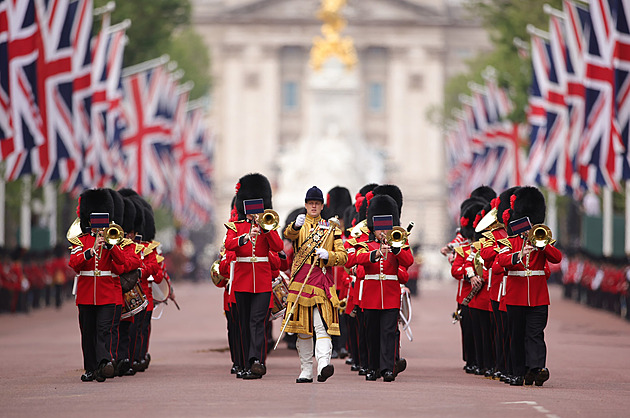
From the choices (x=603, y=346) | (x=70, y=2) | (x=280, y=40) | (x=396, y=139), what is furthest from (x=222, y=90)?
(x=603, y=346)

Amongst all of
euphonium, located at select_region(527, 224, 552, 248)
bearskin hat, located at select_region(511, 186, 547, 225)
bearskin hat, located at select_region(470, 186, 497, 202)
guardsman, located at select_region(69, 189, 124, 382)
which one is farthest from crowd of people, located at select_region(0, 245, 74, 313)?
euphonium, located at select_region(527, 224, 552, 248)

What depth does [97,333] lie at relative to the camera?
55.1 feet

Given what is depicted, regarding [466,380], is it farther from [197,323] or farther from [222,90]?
[222,90]

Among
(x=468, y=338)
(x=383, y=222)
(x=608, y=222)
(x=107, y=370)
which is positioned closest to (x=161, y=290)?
(x=107, y=370)

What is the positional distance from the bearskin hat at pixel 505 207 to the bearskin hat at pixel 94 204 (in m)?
4.23

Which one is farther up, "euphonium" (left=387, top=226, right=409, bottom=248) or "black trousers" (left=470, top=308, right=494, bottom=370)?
"euphonium" (left=387, top=226, right=409, bottom=248)

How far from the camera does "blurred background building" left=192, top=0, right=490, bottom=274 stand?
406 ft

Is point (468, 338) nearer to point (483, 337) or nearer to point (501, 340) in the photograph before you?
point (483, 337)

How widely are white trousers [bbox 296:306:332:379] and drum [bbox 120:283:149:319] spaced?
7.04ft

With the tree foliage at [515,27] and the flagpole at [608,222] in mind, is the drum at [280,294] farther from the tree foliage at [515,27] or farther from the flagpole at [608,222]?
the tree foliage at [515,27]

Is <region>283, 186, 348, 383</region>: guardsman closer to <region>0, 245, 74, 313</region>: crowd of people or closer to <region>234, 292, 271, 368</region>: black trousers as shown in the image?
<region>234, 292, 271, 368</region>: black trousers

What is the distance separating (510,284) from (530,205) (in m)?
0.86

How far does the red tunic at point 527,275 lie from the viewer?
16.5 meters

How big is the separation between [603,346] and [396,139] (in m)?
99.8
